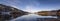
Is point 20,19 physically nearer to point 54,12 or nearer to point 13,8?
point 13,8

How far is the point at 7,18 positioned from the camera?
198 cm

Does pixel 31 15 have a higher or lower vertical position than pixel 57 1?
lower

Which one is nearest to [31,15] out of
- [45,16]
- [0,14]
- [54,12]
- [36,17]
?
[36,17]

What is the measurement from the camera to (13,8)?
1998 millimetres

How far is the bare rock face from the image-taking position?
1978 mm

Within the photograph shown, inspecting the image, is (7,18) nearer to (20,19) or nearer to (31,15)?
(20,19)

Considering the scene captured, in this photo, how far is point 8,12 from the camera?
6.50 ft

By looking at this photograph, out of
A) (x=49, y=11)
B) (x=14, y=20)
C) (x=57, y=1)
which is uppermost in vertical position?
(x=57, y=1)

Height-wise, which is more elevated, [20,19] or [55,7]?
[55,7]

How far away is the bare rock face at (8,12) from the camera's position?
1.98m

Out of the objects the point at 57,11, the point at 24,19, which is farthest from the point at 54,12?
the point at 24,19

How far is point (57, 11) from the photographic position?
1949 millimetres

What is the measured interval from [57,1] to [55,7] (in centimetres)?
11

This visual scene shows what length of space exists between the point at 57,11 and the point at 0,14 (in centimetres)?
96
